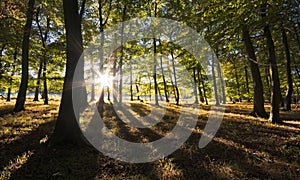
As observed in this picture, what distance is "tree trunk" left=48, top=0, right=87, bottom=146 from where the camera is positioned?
23.8 feet

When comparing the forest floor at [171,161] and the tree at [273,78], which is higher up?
the tree at [273,78]

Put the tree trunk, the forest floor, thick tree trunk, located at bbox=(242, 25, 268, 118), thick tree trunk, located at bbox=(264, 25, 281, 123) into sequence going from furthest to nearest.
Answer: thick tree trunk, located at bbox=(242, 25, 268, 118), thick tree trunk, located at bbox=(264, 25, 281, 123), the tree trunk, the forest floor

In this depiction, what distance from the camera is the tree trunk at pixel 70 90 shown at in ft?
23.8

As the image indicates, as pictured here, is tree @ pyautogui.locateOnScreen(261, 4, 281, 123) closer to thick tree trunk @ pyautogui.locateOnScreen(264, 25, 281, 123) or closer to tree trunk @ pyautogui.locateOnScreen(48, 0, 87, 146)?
thick tree trunk @ pyautogui.locateOnScreen(264, 25, 281, 123)

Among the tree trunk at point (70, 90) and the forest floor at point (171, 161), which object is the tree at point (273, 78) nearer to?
the forest floor at point (171, 161)

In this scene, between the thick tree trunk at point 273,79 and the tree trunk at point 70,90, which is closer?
the tree trunk at point 70,90

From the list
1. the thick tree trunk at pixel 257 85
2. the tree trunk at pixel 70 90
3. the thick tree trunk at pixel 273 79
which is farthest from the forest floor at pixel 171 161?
the thick tree trunk at pixel 257 85

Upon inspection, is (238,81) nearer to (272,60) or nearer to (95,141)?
(272,60)

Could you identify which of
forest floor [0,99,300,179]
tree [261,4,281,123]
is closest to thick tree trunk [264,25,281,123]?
tree [261,4,281,123]

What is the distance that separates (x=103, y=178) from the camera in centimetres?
495

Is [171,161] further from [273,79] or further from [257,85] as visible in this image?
[257,85]

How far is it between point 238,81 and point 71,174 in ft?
117

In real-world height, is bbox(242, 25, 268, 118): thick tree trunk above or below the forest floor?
above

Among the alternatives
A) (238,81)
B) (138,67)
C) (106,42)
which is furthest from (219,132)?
(238,81)
